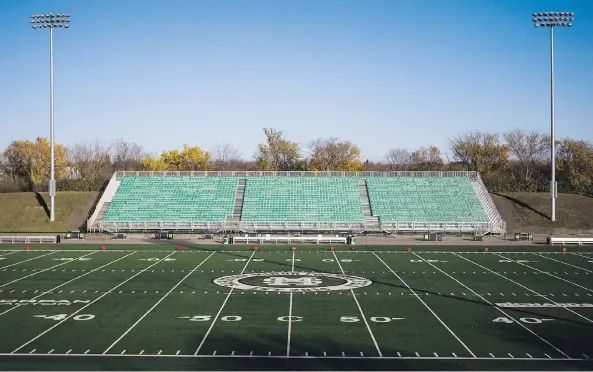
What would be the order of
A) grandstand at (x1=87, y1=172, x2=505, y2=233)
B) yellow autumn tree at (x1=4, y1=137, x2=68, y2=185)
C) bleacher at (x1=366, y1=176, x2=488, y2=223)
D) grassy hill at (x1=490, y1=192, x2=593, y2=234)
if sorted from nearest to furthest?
grandstand at (x1=87, y1=172, x2=505, y2=233) → grassy hill at (x1=490, y1=192, x2=593, y2=234) → bleacher at (x1=366, y1=176, x2=488, y2=223) → yellow autumn tree at (x1=4, y1=137, x2=68, y2=185)

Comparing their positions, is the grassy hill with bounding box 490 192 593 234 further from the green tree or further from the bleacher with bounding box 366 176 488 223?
the green tree

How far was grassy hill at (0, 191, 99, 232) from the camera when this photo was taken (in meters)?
59.9

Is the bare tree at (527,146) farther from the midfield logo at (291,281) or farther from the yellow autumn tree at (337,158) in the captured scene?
the midfield logo at (291,281)

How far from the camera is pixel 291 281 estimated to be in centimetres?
2942

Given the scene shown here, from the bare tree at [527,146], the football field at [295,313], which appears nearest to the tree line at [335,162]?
the bare tree at [527,146]

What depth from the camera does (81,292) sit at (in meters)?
26.4

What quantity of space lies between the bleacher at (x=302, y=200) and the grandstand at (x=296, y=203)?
0.09m

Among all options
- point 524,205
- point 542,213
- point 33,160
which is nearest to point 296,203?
point 524,205

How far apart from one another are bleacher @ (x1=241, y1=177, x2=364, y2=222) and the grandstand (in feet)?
0.31

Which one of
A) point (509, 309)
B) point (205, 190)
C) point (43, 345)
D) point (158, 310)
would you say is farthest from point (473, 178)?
point (43, 345)

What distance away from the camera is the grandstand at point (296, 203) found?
58.2 metres

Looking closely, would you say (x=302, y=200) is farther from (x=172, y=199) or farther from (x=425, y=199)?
(x=172, y=199)

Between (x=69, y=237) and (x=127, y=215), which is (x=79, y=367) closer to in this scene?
(x=69, y=237)

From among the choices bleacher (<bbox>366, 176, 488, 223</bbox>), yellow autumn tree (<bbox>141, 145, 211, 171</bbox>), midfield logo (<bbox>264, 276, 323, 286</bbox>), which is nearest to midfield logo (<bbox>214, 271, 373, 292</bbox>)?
midfield logo (<bbox>264, 276, 323, 286</bbox>)
